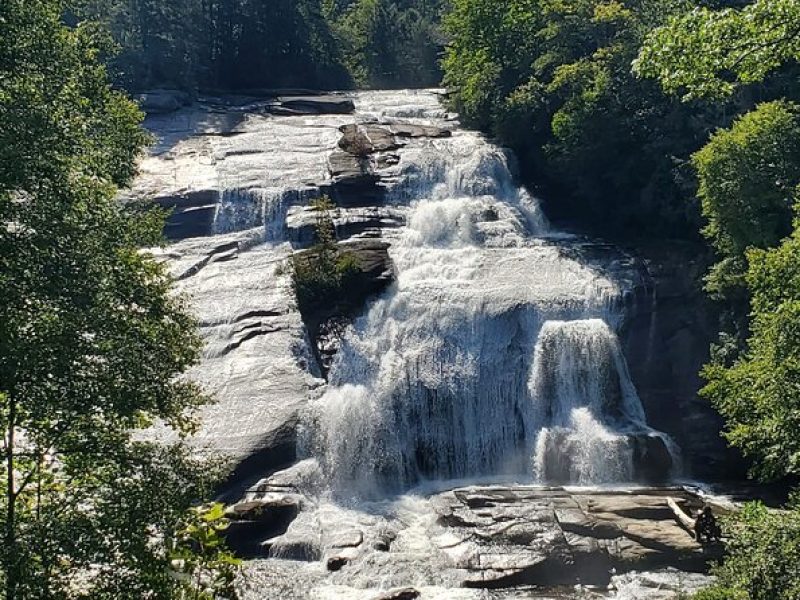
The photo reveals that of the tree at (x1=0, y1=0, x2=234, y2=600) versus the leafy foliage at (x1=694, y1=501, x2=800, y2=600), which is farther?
the leafy foliage at (x1=694, y1=501, x2=800, y2=600)

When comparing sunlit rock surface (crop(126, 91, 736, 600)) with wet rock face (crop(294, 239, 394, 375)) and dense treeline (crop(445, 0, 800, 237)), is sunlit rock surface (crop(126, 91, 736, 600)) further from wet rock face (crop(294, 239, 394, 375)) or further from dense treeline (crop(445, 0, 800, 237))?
dense treeline (crop(445, 0, 800, 237))

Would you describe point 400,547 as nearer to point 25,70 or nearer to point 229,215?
point 25,70

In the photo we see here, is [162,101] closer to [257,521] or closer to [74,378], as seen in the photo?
[257,521]

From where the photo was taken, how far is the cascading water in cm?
2503

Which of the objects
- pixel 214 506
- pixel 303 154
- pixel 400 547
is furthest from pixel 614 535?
pixel 303 154

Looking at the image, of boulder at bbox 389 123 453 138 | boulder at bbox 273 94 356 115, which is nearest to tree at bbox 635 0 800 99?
boulder at bbox 389 123 453 138

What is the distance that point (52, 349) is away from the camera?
951 cm

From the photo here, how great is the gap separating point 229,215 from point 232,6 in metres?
30.8

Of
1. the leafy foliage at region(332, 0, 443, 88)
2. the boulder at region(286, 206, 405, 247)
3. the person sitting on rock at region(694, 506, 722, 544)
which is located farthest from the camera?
the leafy foliage at region(332, 0, 443, 88)

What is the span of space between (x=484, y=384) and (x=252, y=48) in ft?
133

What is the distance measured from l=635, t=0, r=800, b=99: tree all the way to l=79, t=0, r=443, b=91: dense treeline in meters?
47.2

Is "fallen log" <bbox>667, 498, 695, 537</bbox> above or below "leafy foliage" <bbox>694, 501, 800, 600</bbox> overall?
below

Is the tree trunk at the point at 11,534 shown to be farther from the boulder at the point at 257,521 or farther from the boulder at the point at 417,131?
the boulder at the point at 417,131

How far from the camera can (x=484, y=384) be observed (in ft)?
87.6
